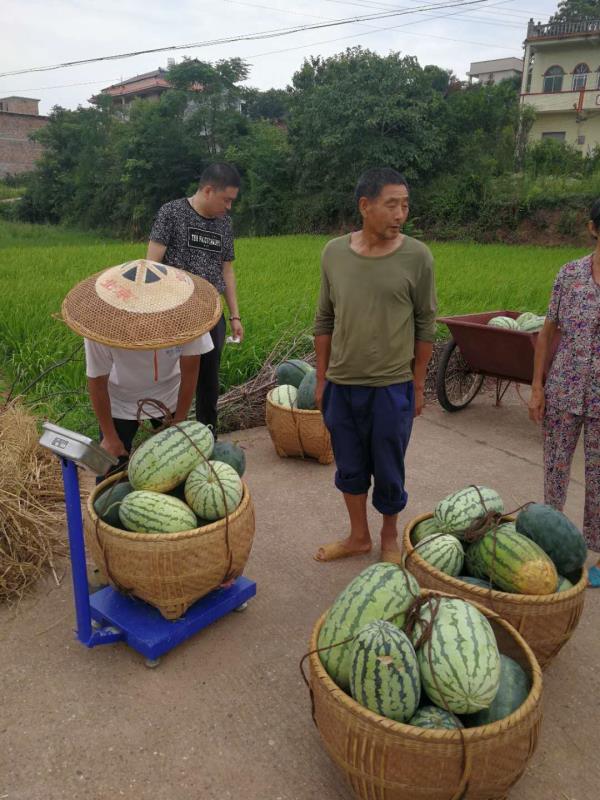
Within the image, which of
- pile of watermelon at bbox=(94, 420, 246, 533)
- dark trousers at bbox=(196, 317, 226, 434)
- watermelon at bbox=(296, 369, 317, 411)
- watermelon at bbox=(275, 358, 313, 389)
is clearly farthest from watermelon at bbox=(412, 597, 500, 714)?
watermelon at bbox=(275, 358, 313, 389)

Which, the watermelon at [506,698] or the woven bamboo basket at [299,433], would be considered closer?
the watermelon at [506,698]

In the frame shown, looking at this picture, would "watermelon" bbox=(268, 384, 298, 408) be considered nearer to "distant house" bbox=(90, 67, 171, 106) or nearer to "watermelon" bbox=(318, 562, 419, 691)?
"watermelon" bbox=(318, 562, 419, 691)

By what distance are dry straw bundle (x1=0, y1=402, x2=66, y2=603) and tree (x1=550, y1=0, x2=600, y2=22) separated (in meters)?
49.0

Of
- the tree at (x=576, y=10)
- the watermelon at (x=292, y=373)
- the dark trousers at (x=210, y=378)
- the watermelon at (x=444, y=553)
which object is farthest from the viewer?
the tree at (x=576, y=10)

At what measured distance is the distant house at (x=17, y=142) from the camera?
46.7 m

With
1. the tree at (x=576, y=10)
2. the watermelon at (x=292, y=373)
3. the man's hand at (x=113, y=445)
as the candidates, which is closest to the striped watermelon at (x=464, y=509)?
the man's hand at (x=113, y=445)

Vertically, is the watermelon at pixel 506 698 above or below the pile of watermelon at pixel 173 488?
below

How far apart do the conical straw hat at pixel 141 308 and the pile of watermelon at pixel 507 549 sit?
1.29 meters

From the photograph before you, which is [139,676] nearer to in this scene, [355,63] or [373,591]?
[373,591]

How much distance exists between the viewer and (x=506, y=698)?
6.32 feet

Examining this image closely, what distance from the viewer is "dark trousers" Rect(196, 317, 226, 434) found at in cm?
410

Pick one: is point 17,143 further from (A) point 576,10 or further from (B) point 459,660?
(B) point 459,660

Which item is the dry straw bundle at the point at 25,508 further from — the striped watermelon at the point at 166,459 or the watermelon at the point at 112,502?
the striped watermelon at the point at 166,459

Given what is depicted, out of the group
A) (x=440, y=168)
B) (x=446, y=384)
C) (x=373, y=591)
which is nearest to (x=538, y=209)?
(x=440, y=168)
